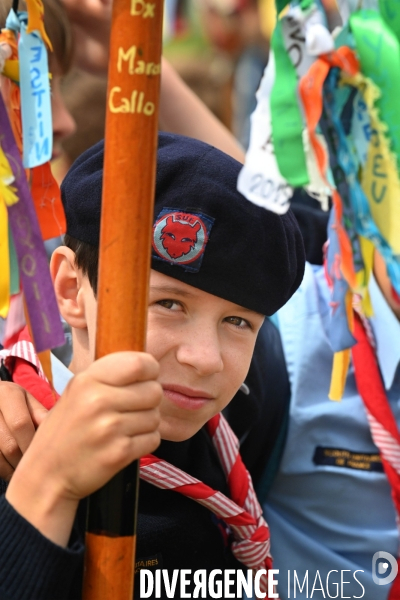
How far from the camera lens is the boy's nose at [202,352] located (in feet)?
2.87

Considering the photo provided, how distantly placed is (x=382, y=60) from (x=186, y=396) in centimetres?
46

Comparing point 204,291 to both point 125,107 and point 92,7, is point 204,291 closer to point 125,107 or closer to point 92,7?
point 125,107

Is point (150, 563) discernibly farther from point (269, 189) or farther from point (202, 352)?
point (269, 189)

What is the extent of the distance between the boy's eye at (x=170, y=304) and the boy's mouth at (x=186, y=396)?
0.09m

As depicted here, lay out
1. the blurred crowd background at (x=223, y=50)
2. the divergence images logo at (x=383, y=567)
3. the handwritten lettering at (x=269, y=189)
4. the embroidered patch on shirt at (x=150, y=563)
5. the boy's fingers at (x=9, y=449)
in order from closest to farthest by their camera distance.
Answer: the handwritten lettering at (x=269, y=189) → the boy's fingers at (x=9, y=449) → the embroidered patch on shirt at (x=150, y=563) → the divergence images logo at (x=383, y=567) → the blurred crowd background at (x=223, y=50)

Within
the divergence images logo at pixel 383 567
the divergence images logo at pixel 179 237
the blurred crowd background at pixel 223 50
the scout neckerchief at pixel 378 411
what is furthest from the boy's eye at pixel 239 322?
the blurred crowd background at pixel 223 50

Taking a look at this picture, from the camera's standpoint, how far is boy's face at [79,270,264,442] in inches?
34.9

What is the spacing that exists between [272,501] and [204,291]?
564 millimetres

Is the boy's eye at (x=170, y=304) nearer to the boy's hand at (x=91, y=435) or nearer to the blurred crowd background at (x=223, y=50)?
the boy's hand at (x=91, y=435)

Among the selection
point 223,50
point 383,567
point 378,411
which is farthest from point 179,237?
point 223,50

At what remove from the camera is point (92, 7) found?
5.08 ft

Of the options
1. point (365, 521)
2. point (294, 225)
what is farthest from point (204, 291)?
point (365, 521)

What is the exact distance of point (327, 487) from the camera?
1307 millimetres

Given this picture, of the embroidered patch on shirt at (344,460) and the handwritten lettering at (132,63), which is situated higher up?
the handwritten lettering at (132,63)
